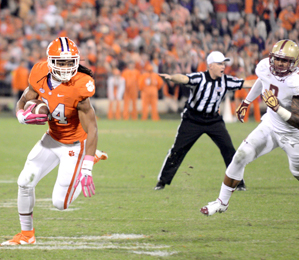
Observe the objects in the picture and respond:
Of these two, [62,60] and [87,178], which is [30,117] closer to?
[62,60]

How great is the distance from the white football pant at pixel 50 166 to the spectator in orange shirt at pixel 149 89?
1088 cm

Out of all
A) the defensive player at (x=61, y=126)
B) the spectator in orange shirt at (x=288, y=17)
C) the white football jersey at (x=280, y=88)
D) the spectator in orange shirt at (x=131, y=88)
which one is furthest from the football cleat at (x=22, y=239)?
the spectator in orange shirt at (x=288, y=17)

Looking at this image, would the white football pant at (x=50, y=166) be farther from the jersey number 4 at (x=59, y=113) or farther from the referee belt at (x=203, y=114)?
the referee belt at (x=203, y=114)

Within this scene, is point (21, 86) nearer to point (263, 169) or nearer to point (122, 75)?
point (122, 75)

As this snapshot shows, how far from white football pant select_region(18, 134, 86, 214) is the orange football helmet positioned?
1.99 ft

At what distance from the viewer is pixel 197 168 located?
7.78 meters

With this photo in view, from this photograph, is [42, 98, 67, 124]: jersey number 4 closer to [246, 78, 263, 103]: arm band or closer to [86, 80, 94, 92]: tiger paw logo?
[86, 80, 94, 92]: tiger paw logo

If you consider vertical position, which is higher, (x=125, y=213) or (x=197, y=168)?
(x=125, y=213)

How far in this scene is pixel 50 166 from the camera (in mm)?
4219

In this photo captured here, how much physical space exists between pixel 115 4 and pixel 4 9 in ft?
13.0

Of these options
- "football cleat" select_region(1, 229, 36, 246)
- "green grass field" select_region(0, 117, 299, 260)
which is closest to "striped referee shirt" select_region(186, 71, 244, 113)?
"green grass field" select_region(0, 117, 299, 260)

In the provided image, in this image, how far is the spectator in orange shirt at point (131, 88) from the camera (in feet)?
50.5

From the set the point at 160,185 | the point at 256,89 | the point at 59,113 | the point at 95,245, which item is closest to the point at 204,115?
the point at 160,185

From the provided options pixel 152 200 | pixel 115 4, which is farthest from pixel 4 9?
pixel 152 200
